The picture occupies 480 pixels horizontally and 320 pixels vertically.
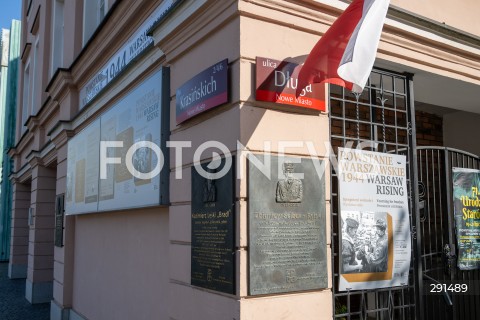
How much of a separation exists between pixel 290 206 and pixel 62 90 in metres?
6.86

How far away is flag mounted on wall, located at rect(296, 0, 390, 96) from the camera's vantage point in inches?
127

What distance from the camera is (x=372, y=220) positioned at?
14.2ft

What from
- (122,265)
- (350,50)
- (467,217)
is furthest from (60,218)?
(350,50)

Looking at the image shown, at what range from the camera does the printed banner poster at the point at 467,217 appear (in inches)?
212

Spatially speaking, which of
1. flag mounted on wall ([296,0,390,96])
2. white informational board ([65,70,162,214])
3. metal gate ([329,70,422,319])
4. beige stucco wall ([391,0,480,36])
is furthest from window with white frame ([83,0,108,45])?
flag mounted on wall ([296,0,390,96])

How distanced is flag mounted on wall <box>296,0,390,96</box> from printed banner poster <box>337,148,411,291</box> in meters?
0.92

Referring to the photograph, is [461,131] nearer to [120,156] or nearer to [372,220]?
[372,220]

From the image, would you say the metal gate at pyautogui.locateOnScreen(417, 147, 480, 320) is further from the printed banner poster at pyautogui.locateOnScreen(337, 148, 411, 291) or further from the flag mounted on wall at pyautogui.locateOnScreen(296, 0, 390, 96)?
the flag mounted on wall at pyautogui.locateOnScreen(296, 0, 390, 96)

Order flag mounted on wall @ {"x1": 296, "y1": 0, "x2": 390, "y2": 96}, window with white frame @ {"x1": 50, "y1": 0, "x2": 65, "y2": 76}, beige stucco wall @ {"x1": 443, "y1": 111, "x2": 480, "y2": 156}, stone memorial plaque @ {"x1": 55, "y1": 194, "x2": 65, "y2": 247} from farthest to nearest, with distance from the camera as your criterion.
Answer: window with white frame @ {"x1": 50, "y1": 0, "x2": 65, "y2": 76} < stone memorial plaque @ {"x1": 55, "y1": 194, "x2": 65, "y2": 247} < beige stucco wall @ {"x1": 443, "y1": 111, "x2": 480, "y2": 156} < flag mounted on wall @ {"x1": 296, "y1": 0, "x2": 390, "y2": 96}

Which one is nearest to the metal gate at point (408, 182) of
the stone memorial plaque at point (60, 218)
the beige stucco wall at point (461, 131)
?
the beige stucco wall at point (461, 131)

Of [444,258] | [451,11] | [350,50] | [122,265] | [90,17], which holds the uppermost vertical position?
[90,17]

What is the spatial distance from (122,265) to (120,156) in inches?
52.9

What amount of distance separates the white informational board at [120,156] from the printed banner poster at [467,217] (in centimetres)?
321

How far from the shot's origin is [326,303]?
12.5ft
